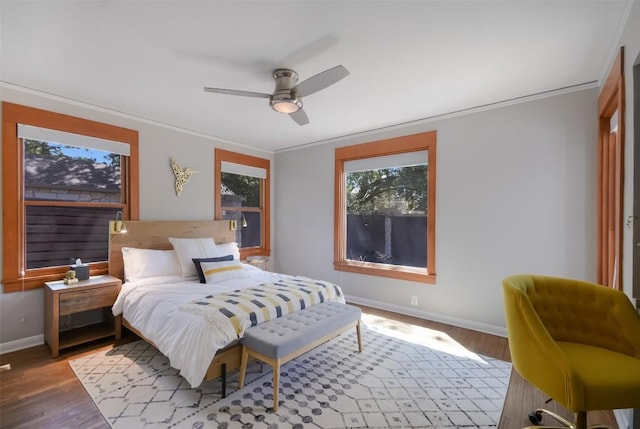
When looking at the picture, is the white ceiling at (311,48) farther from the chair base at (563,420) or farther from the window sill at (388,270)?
the chair base at (563,420)

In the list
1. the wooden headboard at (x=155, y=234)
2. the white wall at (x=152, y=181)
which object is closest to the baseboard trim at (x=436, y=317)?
the wooden headboard at (x=155, y=234)

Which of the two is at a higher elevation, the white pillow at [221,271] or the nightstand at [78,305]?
the white pillow at [221,271]

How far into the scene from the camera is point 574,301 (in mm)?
1947

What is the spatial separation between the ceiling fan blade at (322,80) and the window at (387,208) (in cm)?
206

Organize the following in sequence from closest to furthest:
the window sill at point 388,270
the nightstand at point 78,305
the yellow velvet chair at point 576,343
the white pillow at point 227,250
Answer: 1. the yellow velvet chair at point 576,343
2. the nightstand at point 78,305
3. the window sill at point 388,270
4. the white pillow at point 227,250

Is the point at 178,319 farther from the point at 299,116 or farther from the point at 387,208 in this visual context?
the point at 387,208

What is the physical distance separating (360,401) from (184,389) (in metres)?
1.36

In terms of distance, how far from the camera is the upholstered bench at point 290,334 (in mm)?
2045

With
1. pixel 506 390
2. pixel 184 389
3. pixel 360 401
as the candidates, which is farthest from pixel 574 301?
pixel 184 389

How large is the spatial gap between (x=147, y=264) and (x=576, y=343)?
13.2 ft

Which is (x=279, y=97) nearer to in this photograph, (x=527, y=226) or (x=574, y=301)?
(x=574, y=301)

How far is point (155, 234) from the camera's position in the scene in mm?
3742

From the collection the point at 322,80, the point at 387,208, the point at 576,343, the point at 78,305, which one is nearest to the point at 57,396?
the point at 78,305

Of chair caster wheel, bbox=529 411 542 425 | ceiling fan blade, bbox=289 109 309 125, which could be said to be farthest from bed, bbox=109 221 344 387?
chair caster wheel, bbox=529 411 542 425
